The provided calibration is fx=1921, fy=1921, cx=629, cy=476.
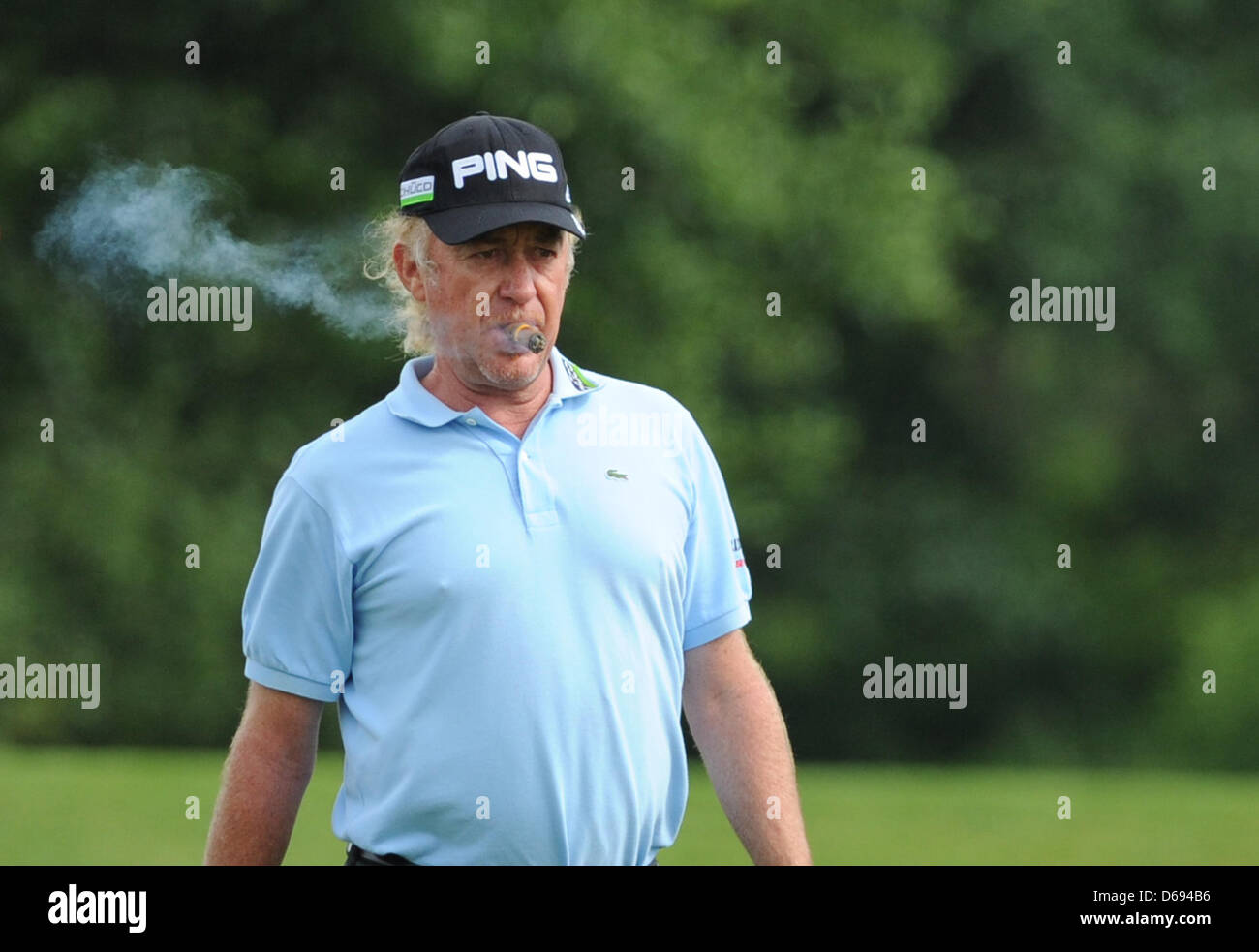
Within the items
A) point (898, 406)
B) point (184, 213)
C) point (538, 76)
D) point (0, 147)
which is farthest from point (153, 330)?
point (184, 213)

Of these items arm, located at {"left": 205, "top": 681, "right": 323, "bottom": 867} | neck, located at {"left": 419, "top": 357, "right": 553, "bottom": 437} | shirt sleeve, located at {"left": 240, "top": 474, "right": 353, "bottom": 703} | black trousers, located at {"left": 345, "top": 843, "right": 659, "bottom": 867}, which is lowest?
black trousers, located at {"left": 345, "top": 843, "right": 659, "bottom": 867}

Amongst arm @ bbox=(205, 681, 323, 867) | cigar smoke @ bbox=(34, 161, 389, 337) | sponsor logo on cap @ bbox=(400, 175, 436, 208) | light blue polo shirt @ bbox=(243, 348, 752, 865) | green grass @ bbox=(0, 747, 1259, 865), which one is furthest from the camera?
green grass @ bbox=(0, 747, 1259, 865)

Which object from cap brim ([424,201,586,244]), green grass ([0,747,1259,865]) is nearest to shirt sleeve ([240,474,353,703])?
cap brim ([424,201,586,244])

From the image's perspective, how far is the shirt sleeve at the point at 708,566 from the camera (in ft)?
10.3

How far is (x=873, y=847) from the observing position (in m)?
9.05

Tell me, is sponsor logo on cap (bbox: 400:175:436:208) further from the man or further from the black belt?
the black belt

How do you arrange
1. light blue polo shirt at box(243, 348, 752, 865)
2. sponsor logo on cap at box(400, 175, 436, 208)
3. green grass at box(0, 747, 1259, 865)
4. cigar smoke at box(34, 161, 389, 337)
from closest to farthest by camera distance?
light blue polo shirt at box(243, 348, 752, 865) < sponsor logo on cap at box(400, 175, 436, 208) < cigar smoke at box(34, 161, 389, 337) < green grass at box(0, 747, 1259, 865)

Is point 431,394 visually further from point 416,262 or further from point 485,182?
point 485,182

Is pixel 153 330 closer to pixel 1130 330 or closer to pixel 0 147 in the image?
pixel 0 147

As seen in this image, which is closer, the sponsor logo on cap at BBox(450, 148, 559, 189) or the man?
the man

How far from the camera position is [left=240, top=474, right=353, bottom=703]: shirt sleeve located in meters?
2.92

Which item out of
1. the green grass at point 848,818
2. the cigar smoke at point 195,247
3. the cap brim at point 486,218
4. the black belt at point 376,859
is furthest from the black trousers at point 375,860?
the green grass at point 848,818

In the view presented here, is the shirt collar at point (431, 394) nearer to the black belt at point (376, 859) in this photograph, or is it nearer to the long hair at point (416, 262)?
the long hair at point (416, 262)
